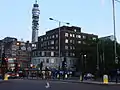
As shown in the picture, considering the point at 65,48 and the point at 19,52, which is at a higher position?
the point at 19,52

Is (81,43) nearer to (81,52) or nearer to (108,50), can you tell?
(81,52)

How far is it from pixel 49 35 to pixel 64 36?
459 inches

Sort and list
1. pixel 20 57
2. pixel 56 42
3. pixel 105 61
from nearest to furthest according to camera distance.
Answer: pixel 105 61
pixel 56 42
pixel 20 57

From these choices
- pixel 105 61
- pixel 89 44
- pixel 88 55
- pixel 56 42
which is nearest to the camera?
pixel 105 61

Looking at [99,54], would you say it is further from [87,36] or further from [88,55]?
[87,36]

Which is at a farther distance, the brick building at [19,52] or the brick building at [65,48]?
the brick building at [19,52]

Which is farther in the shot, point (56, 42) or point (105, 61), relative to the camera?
point (56, 42)

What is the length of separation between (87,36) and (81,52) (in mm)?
23921

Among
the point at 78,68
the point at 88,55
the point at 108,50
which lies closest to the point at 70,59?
the point at 78,68

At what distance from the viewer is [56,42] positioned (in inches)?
5330

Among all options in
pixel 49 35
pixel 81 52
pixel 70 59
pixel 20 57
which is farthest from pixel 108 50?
pixel 20 57

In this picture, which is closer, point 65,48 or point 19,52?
point 65,48

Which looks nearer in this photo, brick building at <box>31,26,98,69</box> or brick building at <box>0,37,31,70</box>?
brick building at <box>31,26,98,69</box>

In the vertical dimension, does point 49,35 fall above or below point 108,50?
above
